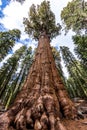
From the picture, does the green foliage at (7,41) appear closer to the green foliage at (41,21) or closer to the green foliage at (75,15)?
the green foliage at (41,21)

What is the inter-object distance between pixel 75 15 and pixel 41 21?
15.7 feet

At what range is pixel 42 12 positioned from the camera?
73.8 ft

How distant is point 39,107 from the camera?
193 inches

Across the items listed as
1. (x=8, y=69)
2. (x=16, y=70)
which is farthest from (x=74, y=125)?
(x=16, y=70)

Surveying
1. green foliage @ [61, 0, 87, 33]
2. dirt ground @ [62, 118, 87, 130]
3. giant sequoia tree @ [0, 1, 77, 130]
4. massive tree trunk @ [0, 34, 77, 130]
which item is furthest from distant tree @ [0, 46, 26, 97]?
dirt ground @ [62, 118, 87, 130]

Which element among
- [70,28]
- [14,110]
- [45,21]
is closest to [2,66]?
Answer: [45,21]

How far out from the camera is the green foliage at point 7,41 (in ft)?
76.8

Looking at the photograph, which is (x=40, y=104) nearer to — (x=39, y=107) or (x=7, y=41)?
(x=39, y=107)

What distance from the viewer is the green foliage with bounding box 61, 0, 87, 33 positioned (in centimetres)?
1847

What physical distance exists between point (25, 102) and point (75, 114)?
1.71 metres

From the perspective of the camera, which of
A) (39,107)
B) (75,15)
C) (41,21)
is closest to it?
(39,107)

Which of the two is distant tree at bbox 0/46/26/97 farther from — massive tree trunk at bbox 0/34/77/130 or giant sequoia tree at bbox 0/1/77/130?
massive tree trunk at bbox 0/34/77/130

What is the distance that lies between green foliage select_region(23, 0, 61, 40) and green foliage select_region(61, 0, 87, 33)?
186 cm

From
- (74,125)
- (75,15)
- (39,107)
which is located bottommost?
(74,125)
